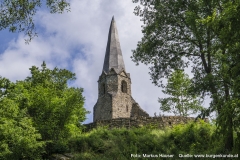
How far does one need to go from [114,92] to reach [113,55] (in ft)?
22.5

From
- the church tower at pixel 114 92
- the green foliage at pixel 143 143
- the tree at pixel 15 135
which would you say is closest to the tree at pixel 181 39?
the green foliage at pixel 143 143

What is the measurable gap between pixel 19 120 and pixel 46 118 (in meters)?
1.82

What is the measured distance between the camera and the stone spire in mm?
44812

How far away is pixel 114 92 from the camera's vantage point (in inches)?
1667

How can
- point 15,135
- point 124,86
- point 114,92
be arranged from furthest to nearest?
point 124,86 → point 114,92 → point 15,135

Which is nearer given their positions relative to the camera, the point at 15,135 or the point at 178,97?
the point at 15,135

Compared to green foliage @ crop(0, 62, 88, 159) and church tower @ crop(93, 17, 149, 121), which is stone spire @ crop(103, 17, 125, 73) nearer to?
church tower @ crop(93, 17, 149, 121)

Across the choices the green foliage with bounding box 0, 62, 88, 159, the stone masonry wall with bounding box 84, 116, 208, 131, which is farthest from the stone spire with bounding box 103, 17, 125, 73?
the green foliage with bounding box 0, 62, 88, 159

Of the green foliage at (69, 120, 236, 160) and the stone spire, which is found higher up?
the stone spire

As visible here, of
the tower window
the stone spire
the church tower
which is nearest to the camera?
the church tower

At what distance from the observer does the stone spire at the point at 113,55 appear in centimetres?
4481

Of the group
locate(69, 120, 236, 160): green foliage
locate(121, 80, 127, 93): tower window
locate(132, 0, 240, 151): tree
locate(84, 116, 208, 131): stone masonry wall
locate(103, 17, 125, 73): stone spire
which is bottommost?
locate(69, 120, 236, 160): green foliage

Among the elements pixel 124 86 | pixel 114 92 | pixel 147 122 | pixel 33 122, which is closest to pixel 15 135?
pixel 33 122

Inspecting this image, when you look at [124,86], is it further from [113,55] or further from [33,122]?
[33,122]
